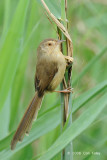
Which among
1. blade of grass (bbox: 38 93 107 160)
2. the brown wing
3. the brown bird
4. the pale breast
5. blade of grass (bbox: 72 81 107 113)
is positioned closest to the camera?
blade of grass (bbox: 38 93 107 160)

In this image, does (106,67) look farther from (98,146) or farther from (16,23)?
(16,23)

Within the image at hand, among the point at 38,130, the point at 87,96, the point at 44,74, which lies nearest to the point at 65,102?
the point at 87,96

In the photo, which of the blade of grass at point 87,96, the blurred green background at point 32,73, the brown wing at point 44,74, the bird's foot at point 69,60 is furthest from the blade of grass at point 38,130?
the brown wing at point 44,74

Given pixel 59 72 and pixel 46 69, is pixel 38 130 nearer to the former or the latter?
pixel 59 72

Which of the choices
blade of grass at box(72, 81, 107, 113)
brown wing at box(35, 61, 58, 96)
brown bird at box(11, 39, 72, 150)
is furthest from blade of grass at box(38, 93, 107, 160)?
brown wing at box(35, 61, 58, 96)

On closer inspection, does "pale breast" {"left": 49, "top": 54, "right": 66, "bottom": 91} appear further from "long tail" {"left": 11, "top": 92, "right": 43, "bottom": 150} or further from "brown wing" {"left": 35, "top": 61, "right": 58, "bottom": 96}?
"long tail" {"left": 11, "top": 92, "right": 43, "bottom": 150}

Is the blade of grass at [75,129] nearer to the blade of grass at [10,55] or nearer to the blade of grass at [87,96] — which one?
the blade of grass at [87,96]
